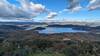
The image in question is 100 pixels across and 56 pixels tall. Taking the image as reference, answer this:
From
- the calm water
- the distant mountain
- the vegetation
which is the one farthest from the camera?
the calm water

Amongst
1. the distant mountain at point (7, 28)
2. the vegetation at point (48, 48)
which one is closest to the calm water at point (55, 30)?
the vegetation at point (48, 48)

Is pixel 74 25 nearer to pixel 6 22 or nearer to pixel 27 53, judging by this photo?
pixel 27 53

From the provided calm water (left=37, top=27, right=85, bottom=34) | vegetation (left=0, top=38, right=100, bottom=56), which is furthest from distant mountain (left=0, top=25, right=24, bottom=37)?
calm water (left=37, top=27, right=85, bottom=34)

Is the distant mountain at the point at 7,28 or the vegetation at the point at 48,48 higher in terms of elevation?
the distant mountain at the point at 7,28

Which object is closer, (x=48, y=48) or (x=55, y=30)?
(x=48, y=48)

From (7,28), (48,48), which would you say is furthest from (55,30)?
(7,28)

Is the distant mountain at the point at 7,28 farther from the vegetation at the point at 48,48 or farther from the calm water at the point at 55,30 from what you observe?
the calm water at the point at 55,30

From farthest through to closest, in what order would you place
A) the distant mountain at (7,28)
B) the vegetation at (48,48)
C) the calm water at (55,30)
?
the calm water at (55,30) < the distant mountain at (7,28) < the vegetation at (48,48)

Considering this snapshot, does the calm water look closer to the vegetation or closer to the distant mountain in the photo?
the vegetation

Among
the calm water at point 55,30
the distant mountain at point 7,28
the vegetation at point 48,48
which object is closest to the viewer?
the vegetation at point 48,48

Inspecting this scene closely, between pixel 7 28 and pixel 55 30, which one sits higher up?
pixel 7 28

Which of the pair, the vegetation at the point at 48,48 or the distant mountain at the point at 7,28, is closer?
the vegetation at the point at 48,48

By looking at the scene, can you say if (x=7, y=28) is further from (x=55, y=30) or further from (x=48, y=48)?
(x=55, y=30)
